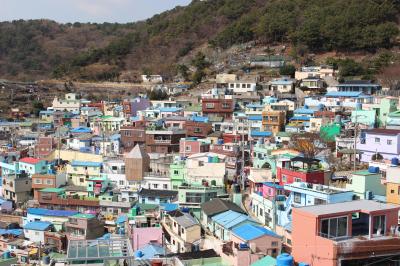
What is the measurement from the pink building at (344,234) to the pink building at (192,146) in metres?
13.6

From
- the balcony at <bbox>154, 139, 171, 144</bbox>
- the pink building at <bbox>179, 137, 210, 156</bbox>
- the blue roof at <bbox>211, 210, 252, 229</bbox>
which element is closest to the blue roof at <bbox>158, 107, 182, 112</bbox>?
the balcony at <bbox>154, 139, 171, 144</bbox>

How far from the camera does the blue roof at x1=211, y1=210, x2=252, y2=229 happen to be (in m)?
12.9

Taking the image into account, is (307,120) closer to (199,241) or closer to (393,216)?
(199,241)

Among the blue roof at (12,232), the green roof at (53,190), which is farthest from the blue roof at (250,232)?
the green roof at (53,190)

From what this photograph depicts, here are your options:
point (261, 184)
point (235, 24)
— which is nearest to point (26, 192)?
point (261, 184)

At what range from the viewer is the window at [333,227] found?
823 centimetres

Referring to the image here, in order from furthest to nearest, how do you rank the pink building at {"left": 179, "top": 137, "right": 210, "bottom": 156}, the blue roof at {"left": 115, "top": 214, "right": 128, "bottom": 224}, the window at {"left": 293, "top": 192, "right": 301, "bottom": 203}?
the pink building at {"left": 179, "top": 137, "right": 210, "bottom": 156}, the blue roof at {"left": 115, "top": 214, "right": 128, "bottom": 224}, the window at {"left": 293, "top": 192, "right": 301, "bottom": 203}

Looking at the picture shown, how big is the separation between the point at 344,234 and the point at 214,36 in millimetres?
43579

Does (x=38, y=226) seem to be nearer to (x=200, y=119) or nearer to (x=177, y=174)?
(x=177, y=174)

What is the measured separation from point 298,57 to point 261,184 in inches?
957

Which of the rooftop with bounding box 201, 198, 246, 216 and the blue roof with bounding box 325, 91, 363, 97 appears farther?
the blue roof with bounding box 325, 91, 363, 97

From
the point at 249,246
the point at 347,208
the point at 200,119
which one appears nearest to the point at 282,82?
the point at 200,119

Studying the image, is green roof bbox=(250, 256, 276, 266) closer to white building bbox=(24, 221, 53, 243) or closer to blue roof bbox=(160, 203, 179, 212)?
blue roof bbox=(160, 203, 179, 212)

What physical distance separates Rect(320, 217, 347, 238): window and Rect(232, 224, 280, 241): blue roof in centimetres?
279
